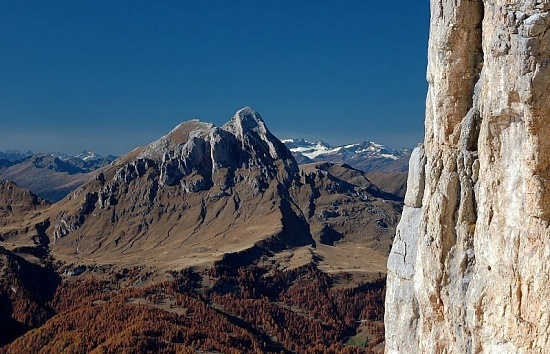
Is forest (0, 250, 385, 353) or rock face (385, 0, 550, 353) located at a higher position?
rock face (385, 0, 550, 353)

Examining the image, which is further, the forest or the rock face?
the forest

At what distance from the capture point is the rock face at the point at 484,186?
68.0ft

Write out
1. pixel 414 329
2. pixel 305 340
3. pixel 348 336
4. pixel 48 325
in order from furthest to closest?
pixel 348 336
pixel 305 340
pixel 48 325
pixel 414 329

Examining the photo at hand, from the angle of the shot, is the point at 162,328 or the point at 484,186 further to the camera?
the point at 162,328

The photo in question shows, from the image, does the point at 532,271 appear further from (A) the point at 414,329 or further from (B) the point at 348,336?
(B) the point at 348,336

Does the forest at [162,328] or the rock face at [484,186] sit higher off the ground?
the rock face at [484,186]

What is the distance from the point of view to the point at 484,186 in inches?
942

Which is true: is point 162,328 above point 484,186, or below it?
below

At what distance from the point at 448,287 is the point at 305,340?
525 ft

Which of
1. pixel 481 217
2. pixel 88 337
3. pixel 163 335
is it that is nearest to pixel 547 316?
pixel 481 217

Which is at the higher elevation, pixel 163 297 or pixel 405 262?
pixel 405 262

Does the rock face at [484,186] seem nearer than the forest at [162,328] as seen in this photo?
Yes

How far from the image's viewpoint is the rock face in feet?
68.0

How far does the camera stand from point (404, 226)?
35281mm
